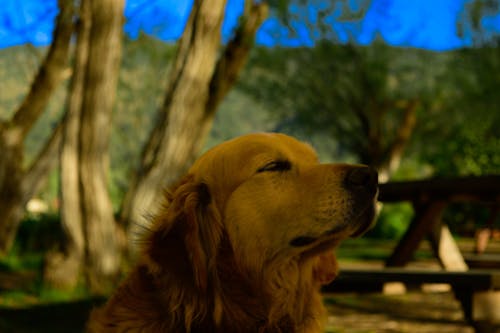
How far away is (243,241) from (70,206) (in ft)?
15.2

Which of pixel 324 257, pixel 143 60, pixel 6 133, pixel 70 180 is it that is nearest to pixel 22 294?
pixel 70 180

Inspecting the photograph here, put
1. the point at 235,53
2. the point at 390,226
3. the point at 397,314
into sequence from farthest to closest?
1. the point at 390,226
2. the point at 235,53
3. the point at 397,314

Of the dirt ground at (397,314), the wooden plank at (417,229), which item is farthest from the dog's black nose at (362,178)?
the wooden plank at (417,229)

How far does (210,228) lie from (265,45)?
2375 cm

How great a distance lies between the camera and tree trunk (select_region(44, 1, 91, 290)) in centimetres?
660

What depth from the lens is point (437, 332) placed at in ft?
17.8

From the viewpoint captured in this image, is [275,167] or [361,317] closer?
[275,167]

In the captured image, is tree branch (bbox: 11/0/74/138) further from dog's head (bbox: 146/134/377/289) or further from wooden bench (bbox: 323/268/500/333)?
dog's head (bbox: 146/134/377/289)

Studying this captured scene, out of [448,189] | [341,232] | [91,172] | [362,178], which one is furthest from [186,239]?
[91,172]

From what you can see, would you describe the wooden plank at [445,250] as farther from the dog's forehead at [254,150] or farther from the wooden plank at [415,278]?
the dog's forehead at [254,150]

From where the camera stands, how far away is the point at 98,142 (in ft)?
21.9

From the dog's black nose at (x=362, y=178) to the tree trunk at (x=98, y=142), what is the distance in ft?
15.7

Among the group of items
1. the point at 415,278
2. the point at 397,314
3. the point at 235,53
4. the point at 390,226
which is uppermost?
the point at 235,53

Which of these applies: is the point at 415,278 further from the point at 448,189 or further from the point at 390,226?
the point at 390,226
